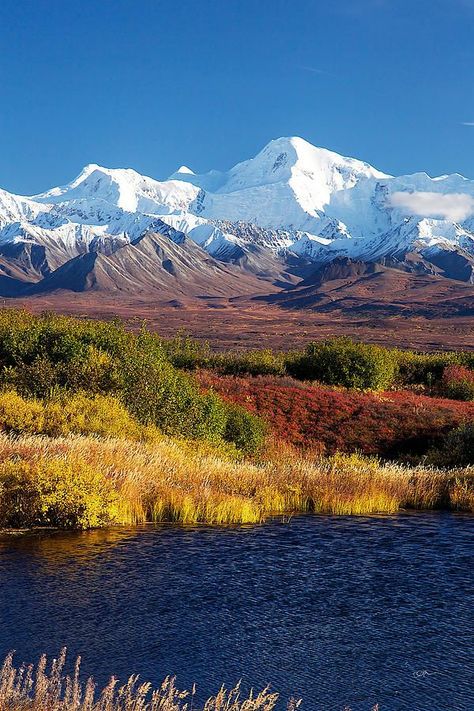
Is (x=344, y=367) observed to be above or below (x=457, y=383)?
above

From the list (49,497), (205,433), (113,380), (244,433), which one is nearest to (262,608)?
(49,497)

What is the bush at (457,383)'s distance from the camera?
48.3 m

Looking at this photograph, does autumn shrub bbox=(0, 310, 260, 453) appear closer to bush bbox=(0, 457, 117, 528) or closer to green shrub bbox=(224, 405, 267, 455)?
green shrub bbox=(224, 405, 267, 455)

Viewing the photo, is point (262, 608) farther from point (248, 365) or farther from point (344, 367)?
point (248, 365)

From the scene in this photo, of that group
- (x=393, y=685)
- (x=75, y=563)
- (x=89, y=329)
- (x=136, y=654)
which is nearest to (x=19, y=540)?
(x=75, y=563)

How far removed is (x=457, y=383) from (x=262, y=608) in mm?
39762

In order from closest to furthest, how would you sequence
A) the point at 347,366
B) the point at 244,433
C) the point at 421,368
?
the point at 244,433
the point at 347,366
the point at 421,368

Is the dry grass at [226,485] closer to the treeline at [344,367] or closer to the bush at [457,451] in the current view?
the bush at [457,451]

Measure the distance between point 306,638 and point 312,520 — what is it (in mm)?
7737

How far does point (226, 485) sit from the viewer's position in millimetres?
19938

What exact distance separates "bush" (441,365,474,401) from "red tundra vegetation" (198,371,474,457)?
4.79m

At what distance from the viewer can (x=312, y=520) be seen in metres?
18.9

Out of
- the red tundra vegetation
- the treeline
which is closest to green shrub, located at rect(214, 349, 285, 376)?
the treeline

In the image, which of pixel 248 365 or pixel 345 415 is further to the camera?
pixel 248 365
